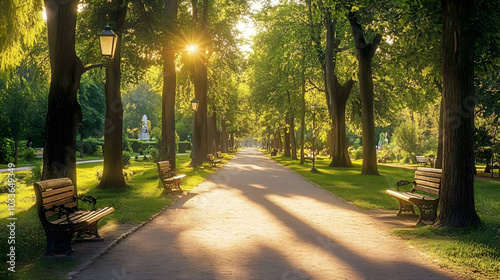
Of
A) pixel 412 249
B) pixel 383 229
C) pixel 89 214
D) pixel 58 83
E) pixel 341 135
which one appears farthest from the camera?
pixel 341 135

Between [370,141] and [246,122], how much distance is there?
4711 centimetres

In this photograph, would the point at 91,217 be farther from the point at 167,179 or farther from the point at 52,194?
the point at 167,179

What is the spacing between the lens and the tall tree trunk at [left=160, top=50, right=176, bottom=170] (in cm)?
2132

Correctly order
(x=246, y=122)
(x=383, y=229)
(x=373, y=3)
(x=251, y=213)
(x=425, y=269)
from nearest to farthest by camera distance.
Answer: (x=425, y=269) < (x=383, y=229) < (x=251, y=213) < (x=373, y=3) < (x=246, y=122)

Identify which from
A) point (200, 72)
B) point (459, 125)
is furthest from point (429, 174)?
point (200, 72)

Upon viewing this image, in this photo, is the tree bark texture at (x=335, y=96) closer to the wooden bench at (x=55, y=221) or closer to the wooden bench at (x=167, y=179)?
the wooden bench at (x=167, y=179)

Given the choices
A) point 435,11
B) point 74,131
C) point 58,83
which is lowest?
point 74,131

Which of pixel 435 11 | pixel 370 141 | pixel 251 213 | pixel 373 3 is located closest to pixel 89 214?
pixel 251 213

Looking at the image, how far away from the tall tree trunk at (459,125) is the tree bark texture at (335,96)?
20.6 metres

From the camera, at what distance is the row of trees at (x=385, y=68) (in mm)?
8977

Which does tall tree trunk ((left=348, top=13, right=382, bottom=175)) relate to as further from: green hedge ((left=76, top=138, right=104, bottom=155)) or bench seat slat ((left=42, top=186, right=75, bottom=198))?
green hedge ((left=76, top=138, right=104, bottom=155))

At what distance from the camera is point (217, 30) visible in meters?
29.9

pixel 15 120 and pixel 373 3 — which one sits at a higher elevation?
pixel 373 3

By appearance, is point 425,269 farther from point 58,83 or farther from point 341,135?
point 341,135
